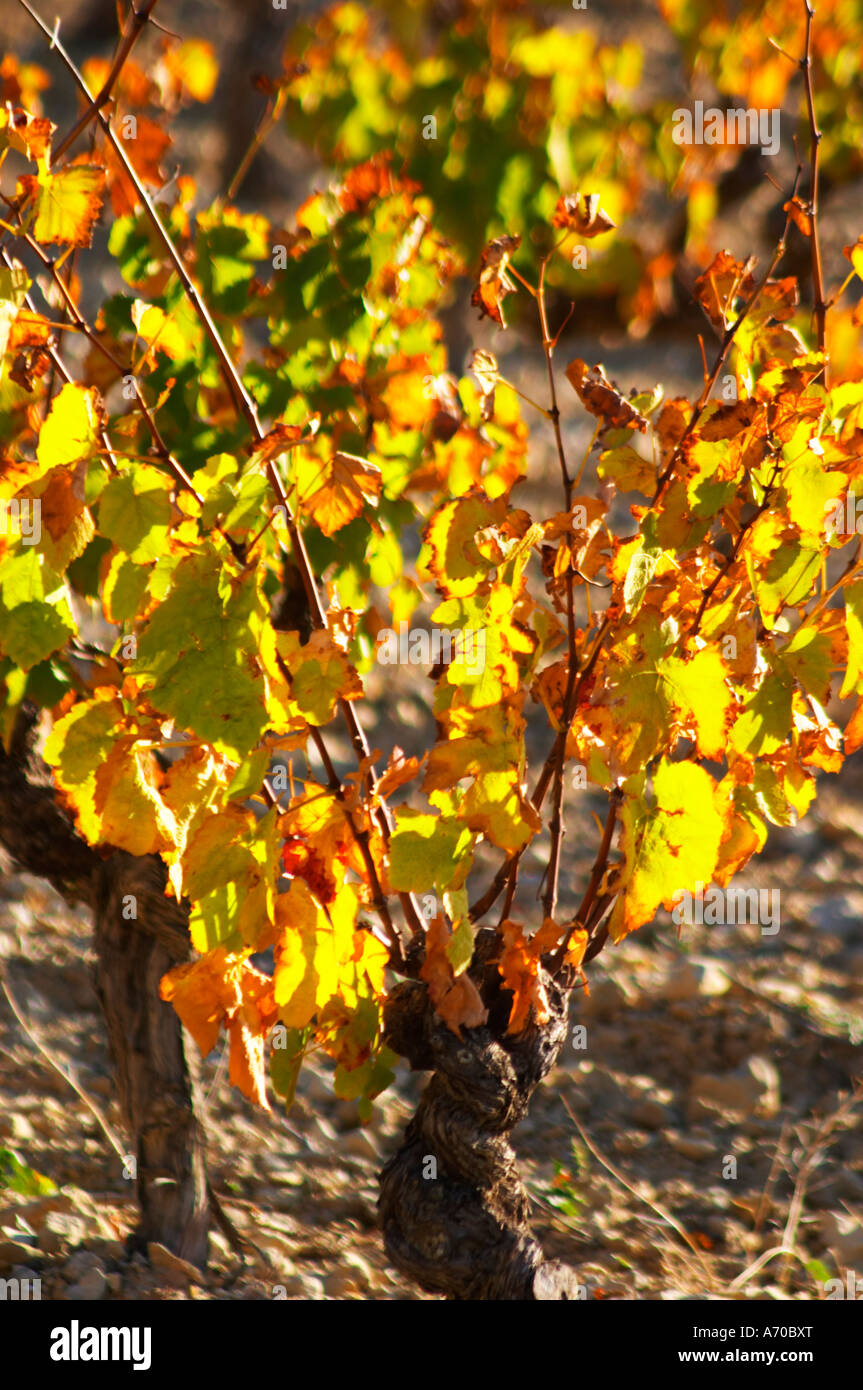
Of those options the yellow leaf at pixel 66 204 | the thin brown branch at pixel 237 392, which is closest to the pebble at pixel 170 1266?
the thin brown branch at pixel 237 392

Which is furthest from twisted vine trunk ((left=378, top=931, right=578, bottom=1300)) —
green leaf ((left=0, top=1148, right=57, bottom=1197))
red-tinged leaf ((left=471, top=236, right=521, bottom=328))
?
red-tinged leaf ((left=471, top=236, right=521, bottom=328))

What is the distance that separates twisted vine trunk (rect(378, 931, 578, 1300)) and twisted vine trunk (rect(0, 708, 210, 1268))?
0.42 m

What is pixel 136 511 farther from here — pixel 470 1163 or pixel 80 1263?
pixel 80 1263

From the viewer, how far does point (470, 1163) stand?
64.9 inches

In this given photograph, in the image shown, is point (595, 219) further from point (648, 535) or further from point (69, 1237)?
point (69, 1237)

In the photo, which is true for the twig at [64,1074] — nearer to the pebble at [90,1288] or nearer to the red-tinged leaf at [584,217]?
the pebble at [90,1288]

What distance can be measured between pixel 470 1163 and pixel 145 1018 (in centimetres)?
57

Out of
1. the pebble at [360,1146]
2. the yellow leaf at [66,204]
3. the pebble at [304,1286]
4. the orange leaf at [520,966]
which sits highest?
the yellow leaf at [66,204]

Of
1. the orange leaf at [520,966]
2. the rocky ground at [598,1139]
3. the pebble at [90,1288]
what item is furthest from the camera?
the rocky ground at [598,1139]

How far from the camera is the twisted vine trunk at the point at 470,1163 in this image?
5.31ft

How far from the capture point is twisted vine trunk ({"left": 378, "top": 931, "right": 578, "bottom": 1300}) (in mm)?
1617

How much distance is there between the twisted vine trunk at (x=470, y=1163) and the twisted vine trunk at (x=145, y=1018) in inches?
16.6
